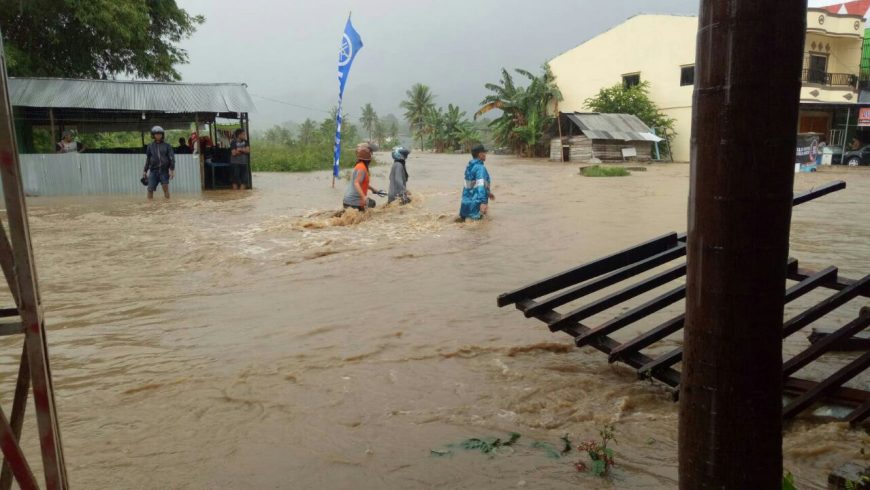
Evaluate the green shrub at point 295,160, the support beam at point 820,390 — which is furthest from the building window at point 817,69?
the support beam at point 820,390

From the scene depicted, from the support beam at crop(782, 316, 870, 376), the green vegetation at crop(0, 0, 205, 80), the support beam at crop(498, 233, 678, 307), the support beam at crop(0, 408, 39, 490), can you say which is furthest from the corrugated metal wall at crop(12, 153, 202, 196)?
the support beam at crop(0, 408, 39, 490)

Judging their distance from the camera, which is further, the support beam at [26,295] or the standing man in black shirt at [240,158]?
the standing man in black shirt at [240,158]

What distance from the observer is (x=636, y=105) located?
3497cm

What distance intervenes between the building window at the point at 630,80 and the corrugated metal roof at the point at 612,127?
4.02 meters

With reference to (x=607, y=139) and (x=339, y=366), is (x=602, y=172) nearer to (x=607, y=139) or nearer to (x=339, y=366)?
(x=607, y=139)

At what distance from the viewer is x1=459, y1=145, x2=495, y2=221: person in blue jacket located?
36.1ft

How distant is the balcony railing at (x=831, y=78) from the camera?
3114 cm

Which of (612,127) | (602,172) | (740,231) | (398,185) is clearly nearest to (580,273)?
(740,231)

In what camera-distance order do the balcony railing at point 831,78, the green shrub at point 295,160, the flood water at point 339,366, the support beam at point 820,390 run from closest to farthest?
the flood water at point 339,366
the support beam at point 820,390
the green shrub at point 295,160
the balcony railing at point 831,78

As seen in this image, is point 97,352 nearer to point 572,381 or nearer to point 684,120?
point 572,381

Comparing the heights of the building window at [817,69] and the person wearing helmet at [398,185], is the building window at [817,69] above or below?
above

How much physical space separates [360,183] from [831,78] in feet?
99.3

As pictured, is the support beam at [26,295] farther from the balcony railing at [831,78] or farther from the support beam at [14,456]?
the balcony railing at [831,78]

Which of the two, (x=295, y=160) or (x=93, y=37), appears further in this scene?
(x=295, y=160)
